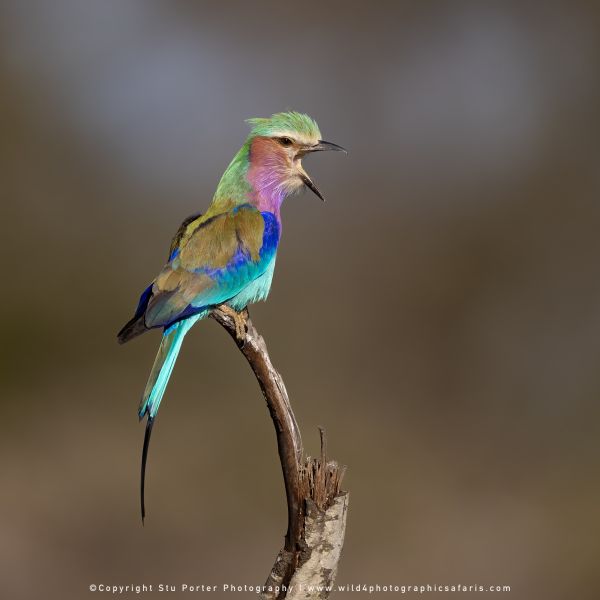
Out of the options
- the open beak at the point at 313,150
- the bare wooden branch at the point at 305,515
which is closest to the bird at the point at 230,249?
the open beak at the point at 313,150

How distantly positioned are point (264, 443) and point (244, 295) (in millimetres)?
3500

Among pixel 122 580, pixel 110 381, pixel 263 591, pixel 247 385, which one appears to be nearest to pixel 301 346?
pixel 247 385

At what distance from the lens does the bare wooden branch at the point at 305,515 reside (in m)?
2.38

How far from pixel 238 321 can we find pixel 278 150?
726 millimetres

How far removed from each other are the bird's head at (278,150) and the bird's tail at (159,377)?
0.68 meters

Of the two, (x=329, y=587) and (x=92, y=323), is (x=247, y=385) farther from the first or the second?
(x=329, y=587)

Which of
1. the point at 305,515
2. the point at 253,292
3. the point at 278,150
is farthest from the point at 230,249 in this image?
the point at 305,515

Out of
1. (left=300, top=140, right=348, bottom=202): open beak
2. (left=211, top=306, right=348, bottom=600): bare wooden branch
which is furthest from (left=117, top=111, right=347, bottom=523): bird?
(left=211, top=306, right=348, bottom=600): bare wooden branch

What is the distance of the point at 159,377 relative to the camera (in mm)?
2461

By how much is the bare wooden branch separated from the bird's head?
0.87m

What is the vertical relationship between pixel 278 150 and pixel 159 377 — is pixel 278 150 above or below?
above

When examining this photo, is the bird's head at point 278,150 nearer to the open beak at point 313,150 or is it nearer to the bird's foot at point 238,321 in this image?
the open beak at point 313,150

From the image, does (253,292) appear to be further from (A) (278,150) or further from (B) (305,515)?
(B) (305,515)

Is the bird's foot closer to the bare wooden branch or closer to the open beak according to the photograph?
the bare wooden branch
